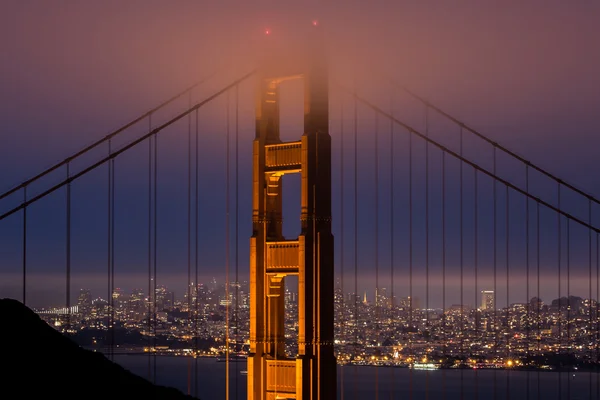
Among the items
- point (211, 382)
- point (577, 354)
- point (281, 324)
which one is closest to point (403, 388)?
point (211, 382)

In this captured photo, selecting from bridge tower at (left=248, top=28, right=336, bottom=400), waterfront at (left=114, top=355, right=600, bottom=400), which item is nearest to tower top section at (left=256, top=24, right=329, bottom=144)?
bridge tower at (left=248, top=28, right=336, bottom=400)

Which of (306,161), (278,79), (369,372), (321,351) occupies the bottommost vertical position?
(369,372)

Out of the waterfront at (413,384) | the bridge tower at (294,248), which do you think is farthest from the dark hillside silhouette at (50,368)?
the waterfront at (413,384)

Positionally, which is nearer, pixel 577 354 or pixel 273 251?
pixel 273 251

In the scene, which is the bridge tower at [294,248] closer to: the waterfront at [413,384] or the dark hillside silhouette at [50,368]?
the dark hillside silhouette at [50,368]

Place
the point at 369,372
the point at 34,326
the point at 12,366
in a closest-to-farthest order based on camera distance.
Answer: the point at 12,366 < the point at 34,326 < the point at 369,372

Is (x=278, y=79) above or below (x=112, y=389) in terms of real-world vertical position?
above

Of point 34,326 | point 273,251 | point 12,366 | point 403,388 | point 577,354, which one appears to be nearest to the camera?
point 12,366

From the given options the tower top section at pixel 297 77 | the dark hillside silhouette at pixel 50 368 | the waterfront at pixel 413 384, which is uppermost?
the tower top section at pixel 297 77

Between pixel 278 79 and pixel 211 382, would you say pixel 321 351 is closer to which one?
pixel 278 79
